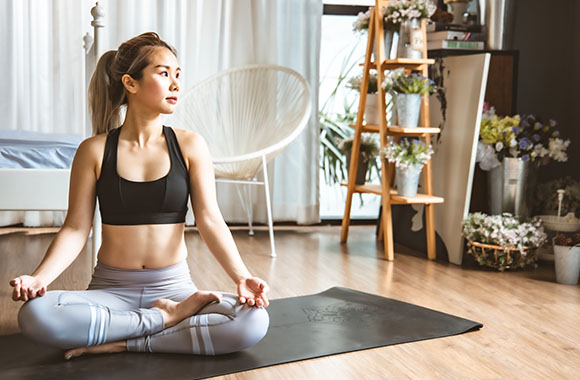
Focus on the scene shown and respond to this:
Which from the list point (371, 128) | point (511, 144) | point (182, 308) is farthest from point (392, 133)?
point (182, 308)

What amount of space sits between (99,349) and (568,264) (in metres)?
1.96

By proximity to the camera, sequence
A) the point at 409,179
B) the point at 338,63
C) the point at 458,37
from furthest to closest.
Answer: the point at 338,63
the point at 458,37
the point at 409,179

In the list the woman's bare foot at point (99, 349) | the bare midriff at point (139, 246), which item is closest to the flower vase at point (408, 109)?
the bare midriff at point (139, 246)

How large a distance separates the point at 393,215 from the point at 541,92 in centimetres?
100

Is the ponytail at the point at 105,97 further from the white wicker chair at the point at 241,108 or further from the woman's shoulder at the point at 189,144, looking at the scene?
the white wicker chair at the point at 241,108

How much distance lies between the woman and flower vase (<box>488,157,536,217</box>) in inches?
69.4

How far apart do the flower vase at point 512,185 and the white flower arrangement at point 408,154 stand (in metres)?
0.33

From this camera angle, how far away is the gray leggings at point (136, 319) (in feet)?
6.06

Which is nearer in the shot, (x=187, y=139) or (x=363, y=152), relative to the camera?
(x=187, y=139)

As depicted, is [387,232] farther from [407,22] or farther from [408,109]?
[407,22]

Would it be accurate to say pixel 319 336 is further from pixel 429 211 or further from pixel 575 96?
pixel 575 96

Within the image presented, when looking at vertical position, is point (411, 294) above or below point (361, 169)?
below

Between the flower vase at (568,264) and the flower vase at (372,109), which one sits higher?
the flower vase at (372,109)

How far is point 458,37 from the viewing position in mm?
3717
